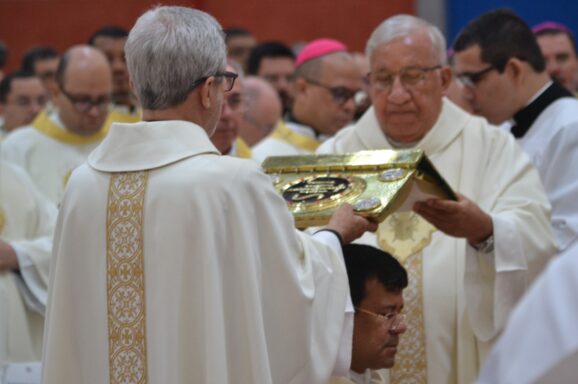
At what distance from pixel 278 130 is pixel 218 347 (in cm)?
410

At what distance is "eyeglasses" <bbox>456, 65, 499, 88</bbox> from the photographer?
5824 mm

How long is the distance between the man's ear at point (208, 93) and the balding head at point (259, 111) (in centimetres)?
463

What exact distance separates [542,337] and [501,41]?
390 centimetres

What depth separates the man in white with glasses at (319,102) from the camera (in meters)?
7.41

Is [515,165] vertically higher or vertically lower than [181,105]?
lower

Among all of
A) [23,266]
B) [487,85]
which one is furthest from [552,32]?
[23,266]

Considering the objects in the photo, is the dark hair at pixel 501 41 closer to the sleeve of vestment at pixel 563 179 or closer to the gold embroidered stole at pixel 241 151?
the sleeve of vestment at pixel 563 179

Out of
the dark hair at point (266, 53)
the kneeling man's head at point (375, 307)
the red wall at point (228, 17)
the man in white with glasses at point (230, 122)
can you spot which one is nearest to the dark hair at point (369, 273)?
the kneeling man's head at point (375, 307)

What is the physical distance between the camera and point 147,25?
12.2 ft

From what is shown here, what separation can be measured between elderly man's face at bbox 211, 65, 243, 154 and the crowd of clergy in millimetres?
12

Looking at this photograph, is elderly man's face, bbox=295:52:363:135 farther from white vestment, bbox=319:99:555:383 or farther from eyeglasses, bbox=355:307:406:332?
eyeglasses, bbox=355:307:406:332

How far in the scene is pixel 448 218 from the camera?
4.56 metres

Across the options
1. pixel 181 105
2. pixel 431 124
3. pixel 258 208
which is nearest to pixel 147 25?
pixel 181 105

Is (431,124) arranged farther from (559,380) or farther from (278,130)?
(559,380)
